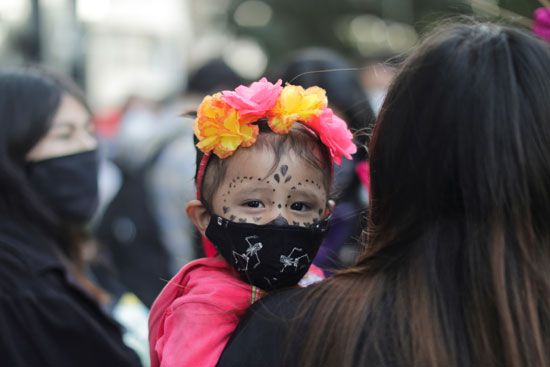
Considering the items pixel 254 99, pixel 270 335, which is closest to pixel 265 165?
pixel 254 99

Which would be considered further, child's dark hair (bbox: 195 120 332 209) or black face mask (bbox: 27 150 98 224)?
black face mask (bbox: 27 150 98 224)

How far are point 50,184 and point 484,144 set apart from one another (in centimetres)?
215

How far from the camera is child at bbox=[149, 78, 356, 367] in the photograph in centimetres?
209

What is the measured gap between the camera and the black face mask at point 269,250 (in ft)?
6.83

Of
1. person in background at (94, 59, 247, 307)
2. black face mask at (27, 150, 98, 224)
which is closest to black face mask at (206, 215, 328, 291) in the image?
black face mask at (27, 150, 98, 224)

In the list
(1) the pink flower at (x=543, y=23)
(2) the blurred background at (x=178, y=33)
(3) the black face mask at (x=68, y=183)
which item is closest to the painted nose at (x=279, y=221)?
(2) the blurred background at (x=178, y=33)

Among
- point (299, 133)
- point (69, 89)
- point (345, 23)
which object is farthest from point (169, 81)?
point (299, 133)

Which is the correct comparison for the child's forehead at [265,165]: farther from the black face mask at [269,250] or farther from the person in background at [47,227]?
the person in background at [47,227]

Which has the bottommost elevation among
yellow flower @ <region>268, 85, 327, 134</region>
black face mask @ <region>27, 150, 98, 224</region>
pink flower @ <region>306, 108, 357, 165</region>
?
black face mask @ <region>27, 150, 98, 224</region>

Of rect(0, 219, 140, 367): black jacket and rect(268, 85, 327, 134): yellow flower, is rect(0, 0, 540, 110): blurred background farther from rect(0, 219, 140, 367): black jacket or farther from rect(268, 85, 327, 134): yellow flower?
rect(0, 219, 140, 367): black jacket

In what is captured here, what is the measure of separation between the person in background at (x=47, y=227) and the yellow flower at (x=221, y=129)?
1015 millimetres

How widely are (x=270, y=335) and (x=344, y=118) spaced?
2420mm

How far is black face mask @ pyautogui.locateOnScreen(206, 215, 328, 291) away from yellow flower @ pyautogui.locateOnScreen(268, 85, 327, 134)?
0.86 ft

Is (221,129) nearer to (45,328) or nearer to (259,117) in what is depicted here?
(259,117)
